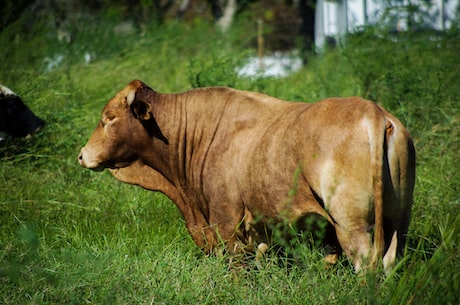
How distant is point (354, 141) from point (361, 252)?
59cm

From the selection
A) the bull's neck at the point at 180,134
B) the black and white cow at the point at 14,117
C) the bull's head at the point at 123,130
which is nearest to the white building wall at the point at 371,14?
the black and white cow at the point at 14,117

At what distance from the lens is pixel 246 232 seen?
5020mm

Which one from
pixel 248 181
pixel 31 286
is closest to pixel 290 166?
pixel 248 181

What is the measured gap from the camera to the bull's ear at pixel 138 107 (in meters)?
5.37

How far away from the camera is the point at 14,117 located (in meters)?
7.24

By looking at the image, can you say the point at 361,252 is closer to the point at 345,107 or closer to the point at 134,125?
the point at 345,107

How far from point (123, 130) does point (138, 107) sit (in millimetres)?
204

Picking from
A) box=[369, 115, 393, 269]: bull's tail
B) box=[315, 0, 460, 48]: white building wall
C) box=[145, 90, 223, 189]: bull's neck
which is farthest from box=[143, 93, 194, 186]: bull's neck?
box=[315, 0, 460, 48]: white building wall

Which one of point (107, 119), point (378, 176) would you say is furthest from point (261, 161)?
point (107, 119)

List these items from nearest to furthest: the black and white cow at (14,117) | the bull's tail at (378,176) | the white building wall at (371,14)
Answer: the bull's tail at (378,176) < the black and white cow at (14,117) < the white building wall at (371,14)

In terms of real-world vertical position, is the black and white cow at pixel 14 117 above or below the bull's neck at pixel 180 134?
below

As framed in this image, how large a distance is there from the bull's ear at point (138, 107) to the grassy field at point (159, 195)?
83cm

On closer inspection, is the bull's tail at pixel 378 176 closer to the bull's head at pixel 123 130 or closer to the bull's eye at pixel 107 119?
the bull's head at pixel 123 130

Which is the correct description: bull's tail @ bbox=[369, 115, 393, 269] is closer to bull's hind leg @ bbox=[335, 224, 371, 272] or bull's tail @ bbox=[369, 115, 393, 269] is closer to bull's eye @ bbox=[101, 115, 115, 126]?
bull's hind leg @ bbox=[335, 224, 371, 272]
